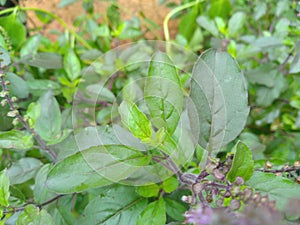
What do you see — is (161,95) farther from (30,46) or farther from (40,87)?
(30,46)

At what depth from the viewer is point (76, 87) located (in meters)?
0.87

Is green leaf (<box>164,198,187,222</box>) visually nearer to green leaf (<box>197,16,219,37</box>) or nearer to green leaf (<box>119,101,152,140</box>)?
green leaf (<box>119,101,152,140</box>)

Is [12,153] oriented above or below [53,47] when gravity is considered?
below

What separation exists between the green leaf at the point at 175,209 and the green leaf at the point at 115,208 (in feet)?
0.10

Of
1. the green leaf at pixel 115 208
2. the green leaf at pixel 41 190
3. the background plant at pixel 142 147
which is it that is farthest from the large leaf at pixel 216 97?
the green leaf at pixel 41 190

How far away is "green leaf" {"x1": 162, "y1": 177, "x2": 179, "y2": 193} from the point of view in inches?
21.2

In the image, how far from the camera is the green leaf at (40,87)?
814 millimetres

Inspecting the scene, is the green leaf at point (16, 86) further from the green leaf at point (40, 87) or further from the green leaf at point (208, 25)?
the green leaf at point (208, 25)

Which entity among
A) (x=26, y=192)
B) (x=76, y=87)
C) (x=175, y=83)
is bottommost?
(x=26, y=192)

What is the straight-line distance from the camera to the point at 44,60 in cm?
87

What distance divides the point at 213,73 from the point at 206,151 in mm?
96

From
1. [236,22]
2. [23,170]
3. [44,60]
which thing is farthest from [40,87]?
[236,22]

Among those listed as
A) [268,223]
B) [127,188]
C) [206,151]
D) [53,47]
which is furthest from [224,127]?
[53,47]

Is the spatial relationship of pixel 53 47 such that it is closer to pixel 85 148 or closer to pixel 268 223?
pixel 85 148
